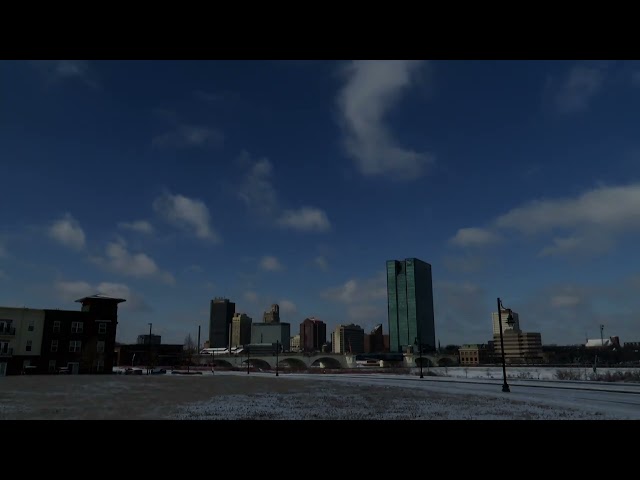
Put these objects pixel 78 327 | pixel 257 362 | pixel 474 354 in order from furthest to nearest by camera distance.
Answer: pixel 474 354 < pixel 257 362 < pixel 78 327

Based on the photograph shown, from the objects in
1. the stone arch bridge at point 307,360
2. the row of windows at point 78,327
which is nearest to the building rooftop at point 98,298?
the row of windows at point 78,327

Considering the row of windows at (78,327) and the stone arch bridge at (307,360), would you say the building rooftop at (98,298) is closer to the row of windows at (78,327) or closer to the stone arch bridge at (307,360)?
the row of windows at (78,327)

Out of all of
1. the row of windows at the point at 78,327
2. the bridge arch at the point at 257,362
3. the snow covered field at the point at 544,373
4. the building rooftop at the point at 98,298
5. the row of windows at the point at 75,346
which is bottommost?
the bridge arch at the point at 257,362

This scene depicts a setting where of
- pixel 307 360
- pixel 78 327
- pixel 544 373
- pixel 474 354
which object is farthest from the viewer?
pixel 474 354

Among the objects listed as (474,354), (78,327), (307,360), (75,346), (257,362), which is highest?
(78,327)

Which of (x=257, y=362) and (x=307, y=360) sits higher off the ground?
(x=307, y=360)

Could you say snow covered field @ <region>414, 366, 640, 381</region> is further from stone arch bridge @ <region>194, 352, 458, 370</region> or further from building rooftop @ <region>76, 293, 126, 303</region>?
stone arch bridge @ <region>194, 352, 458, 370</region>

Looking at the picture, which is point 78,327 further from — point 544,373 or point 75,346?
point 544,373

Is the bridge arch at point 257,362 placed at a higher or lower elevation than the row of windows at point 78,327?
lower

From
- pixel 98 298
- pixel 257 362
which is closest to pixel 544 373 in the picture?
pixel 98 298
